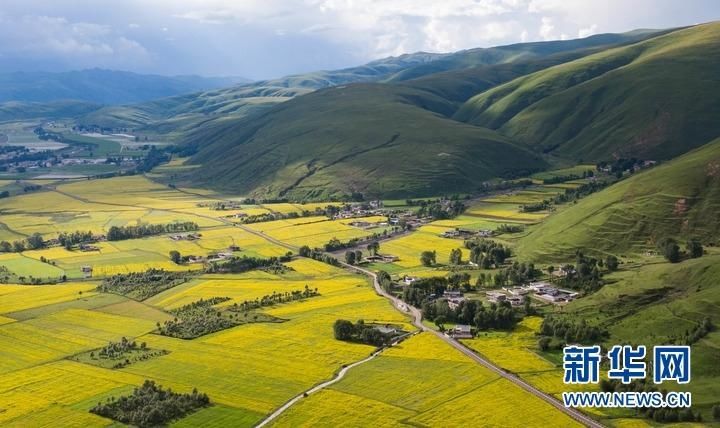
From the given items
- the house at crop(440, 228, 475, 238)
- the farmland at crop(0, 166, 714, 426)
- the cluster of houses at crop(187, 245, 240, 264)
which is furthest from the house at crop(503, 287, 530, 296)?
the cluster of houses at crop(187, 245, 240, 264)

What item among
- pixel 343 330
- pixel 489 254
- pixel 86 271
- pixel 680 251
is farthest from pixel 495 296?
pixel 86 271

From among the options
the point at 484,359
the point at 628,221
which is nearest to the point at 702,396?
the point at 484,359

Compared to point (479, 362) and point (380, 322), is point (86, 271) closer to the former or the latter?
point (380, 322)

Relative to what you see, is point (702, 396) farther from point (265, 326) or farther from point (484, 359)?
point (265, 326)

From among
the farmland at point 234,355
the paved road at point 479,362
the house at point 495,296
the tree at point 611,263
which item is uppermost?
the tree at point 611,263

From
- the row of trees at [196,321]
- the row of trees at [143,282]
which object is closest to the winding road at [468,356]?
the row of trees at [196,321]

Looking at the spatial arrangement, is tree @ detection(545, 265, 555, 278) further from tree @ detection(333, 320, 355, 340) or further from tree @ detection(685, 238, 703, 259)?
tree @ detection(333, 320, 355, 340)

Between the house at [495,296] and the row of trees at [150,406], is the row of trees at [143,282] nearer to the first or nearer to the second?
the row of trees at [150,406]

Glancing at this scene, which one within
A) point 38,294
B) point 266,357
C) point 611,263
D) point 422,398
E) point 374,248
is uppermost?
point 611,263
